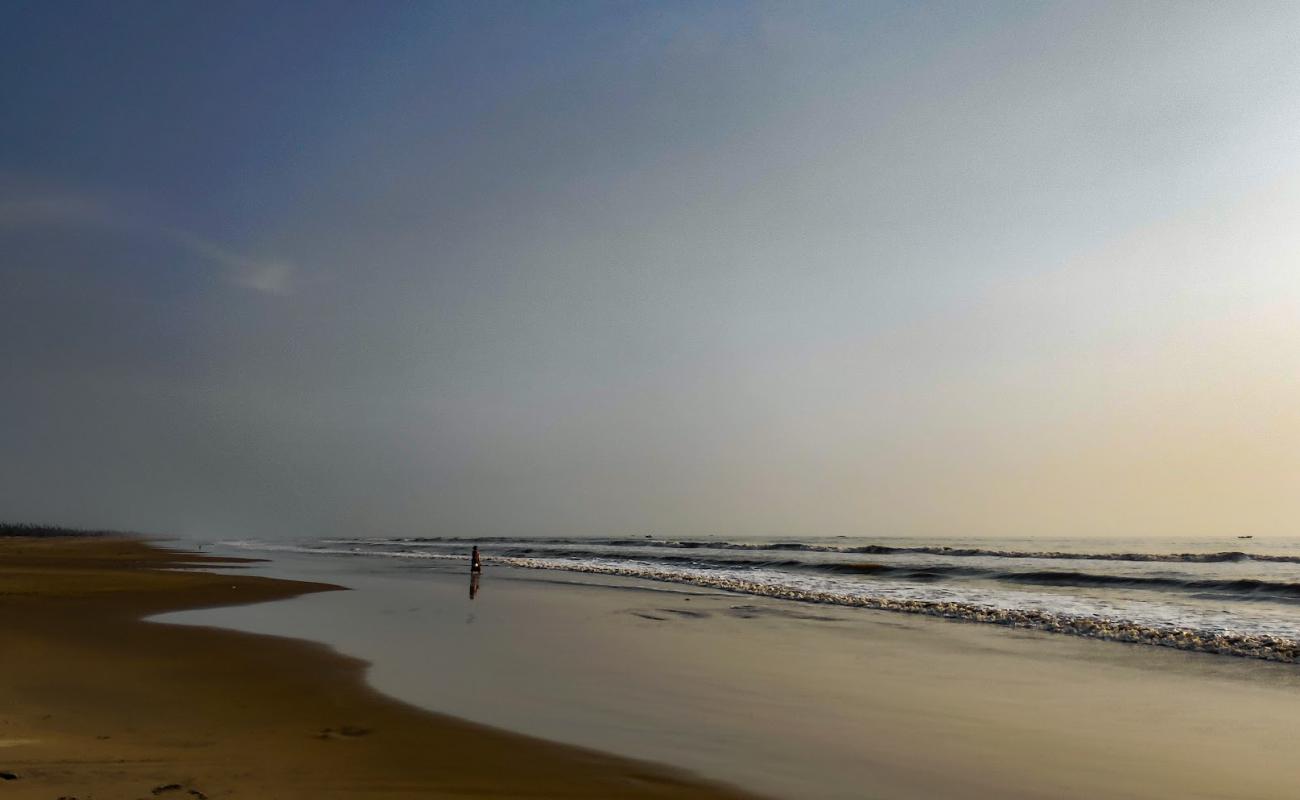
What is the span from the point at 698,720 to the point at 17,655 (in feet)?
34.5

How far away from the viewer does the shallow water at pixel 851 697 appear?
6.54 meters

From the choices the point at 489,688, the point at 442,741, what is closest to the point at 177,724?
the point at 442,741

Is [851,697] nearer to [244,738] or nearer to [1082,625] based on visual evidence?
[244,738]

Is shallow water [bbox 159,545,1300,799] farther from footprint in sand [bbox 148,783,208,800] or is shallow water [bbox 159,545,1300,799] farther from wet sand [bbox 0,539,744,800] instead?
footprint in sand [bbox 148,783,208,800]

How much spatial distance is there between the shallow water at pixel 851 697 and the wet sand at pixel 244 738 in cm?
65

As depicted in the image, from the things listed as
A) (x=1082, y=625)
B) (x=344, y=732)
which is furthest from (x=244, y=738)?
(x=1082, y=625)

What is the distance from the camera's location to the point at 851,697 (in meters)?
9.48

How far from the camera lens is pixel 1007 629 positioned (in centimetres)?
1666

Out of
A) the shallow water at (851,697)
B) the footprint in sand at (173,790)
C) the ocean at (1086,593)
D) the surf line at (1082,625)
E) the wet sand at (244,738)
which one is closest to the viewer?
the footprint in sand at (173,790)

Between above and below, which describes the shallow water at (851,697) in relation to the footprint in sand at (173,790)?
below

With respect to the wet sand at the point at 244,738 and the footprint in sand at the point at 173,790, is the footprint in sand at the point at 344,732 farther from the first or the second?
the footprint in sand at the point at 173,790

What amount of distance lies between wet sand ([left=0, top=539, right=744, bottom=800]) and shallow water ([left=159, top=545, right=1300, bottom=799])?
651 millimetres

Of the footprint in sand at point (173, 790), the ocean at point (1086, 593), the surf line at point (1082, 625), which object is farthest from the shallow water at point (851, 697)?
the footprint in sand at point (173, 790)

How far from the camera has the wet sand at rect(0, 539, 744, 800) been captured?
5699 mm
